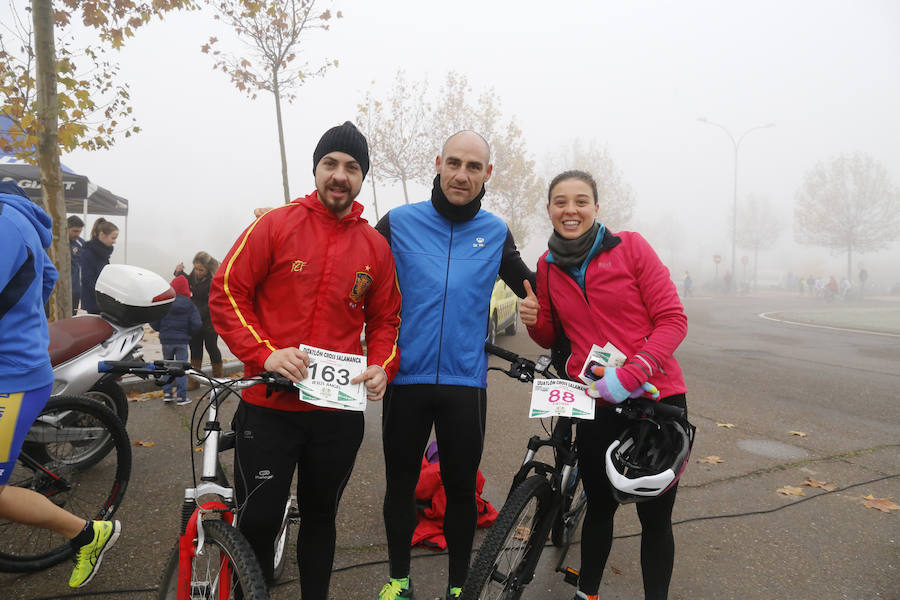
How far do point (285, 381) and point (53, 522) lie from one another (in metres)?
1.42

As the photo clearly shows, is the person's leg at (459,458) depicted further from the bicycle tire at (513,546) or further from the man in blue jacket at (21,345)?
the man in blue jacket at (21,345)

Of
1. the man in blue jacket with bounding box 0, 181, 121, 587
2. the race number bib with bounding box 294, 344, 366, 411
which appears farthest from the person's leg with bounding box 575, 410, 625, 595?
the man in blue jacket with bounding box 0, 181, 121, 587

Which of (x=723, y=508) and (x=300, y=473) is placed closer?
(x=300, y=473)

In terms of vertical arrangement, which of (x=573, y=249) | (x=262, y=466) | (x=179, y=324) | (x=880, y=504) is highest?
(x=573, y=249)

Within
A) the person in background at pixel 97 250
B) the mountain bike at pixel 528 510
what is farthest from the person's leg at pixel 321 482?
the person in background at pixel 97 250

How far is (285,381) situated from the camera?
1.93 meters

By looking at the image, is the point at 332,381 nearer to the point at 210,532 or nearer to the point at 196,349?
the point at 210,532

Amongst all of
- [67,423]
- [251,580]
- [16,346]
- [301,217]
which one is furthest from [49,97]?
[251,580]

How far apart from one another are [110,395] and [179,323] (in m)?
2.47

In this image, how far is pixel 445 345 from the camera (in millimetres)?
2465

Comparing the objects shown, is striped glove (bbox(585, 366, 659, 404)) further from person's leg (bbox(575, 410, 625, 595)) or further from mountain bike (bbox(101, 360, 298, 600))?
mountain bike (bbox(101, 360, 298, 600))

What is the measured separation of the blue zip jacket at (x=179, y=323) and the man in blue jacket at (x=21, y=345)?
170 inches

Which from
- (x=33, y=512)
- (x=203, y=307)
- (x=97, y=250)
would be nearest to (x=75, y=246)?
(x=97, y=250)

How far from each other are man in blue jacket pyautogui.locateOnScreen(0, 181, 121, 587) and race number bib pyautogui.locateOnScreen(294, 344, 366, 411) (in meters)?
1.13
